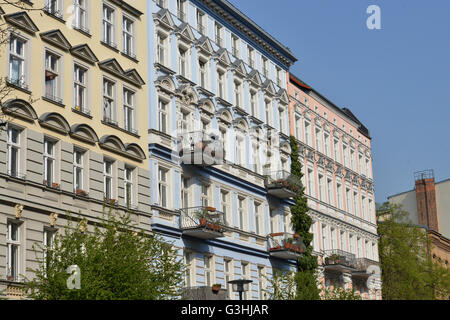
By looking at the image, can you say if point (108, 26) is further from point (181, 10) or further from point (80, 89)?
point (181, 10)

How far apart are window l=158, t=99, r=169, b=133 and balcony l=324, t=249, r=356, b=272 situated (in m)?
19.3

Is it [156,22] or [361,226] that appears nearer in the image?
[156,22]

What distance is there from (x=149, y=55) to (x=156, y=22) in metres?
1.77

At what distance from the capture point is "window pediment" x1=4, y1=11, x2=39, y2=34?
27941 mm

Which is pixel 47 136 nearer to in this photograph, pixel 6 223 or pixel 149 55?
pixel 6 223

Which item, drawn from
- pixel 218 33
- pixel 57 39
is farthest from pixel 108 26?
pixel 218 33

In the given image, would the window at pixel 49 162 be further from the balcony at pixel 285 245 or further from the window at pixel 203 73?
the balcony at pixel 285 245

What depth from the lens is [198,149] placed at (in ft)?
127

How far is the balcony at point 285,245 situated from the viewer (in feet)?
151

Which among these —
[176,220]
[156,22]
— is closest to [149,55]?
[156,22]

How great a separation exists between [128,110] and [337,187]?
27.3 metres

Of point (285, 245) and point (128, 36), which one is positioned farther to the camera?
point (285, 245)

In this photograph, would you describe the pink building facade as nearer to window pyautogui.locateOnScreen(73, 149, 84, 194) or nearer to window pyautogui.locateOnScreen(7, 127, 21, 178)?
window pyautogui.locateOnScreen(73, 149, 84, 194)

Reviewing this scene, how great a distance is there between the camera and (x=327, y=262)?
174 feet
